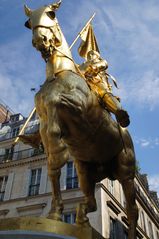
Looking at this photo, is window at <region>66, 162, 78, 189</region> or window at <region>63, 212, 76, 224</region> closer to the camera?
window at <region>63, 212, 76, 224</region>

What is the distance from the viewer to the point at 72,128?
4.59 m

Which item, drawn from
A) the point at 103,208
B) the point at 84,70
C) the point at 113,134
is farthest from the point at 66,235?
the point at 103,208

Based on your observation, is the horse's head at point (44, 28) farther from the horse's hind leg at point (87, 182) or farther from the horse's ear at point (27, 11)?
the horse's hind leg at point (87, 182)

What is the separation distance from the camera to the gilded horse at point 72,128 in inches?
169

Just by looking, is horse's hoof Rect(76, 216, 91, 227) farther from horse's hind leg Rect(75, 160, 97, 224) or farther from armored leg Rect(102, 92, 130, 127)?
armored leg Rect(102, 92, 130, 127)

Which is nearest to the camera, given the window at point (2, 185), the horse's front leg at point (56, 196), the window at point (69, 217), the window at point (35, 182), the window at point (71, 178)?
the horse's front leg at point (56, 196)

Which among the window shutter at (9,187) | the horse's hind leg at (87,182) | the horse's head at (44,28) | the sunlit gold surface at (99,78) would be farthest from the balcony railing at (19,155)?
the horse's head at (44,28)

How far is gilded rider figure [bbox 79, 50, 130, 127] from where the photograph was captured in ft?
15.6

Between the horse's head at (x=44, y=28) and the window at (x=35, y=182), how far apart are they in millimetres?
22581

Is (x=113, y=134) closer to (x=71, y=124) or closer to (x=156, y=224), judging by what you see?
(x=71, y=124)

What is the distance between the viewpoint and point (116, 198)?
27.0 m

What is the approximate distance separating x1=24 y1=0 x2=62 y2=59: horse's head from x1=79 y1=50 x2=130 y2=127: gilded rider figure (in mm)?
695

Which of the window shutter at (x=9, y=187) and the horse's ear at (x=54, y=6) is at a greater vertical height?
the window shutter at (x=9, y=187)

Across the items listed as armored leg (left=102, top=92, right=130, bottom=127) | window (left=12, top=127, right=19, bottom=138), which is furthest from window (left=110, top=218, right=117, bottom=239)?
armored leg (left=102, top=92, right=130, bottom=127)
